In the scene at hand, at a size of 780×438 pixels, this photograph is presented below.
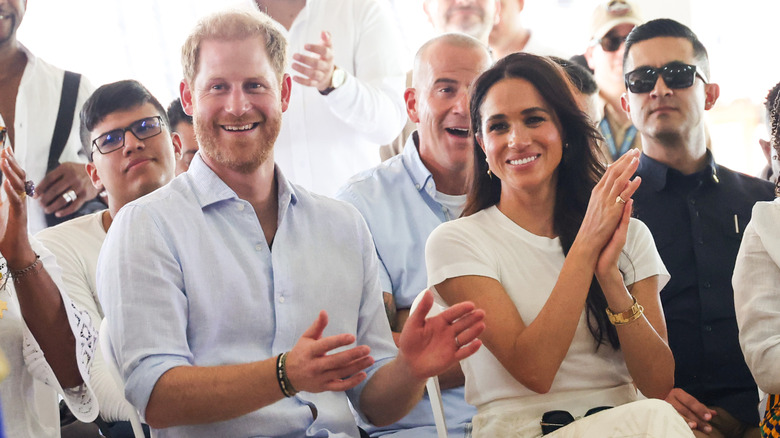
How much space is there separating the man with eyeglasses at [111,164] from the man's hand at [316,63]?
51 cm

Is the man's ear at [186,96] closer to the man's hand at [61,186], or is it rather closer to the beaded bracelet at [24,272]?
the beaded bracelet at [24,272]

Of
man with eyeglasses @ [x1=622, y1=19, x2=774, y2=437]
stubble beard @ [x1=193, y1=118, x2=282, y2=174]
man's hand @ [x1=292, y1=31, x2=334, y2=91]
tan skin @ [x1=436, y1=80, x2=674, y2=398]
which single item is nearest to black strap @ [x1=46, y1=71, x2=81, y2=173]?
man's hand @ [x1=292, y1=31, x2=334, y2=91]

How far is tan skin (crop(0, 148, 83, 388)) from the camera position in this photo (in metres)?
1.90

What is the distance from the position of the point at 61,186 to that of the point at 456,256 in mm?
1711

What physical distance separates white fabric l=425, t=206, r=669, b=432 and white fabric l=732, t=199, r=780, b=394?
0.70 feet

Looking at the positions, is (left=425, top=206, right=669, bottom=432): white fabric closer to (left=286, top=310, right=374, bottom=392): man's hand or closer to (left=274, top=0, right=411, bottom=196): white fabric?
(left=286, top=310, right=374, bottom=392): man's hand

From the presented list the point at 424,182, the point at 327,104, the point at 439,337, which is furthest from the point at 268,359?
the point at 327,104

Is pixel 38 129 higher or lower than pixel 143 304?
higher

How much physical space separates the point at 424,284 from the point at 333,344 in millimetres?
1114

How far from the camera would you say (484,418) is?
197 centimetres

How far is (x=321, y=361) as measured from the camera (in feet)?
5.06

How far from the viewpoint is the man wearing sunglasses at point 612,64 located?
3402 mm

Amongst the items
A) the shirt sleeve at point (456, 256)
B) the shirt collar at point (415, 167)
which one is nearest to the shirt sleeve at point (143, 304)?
the shirt sleeve at point (456, 256)

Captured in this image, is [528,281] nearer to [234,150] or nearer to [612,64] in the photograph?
[234,150]
